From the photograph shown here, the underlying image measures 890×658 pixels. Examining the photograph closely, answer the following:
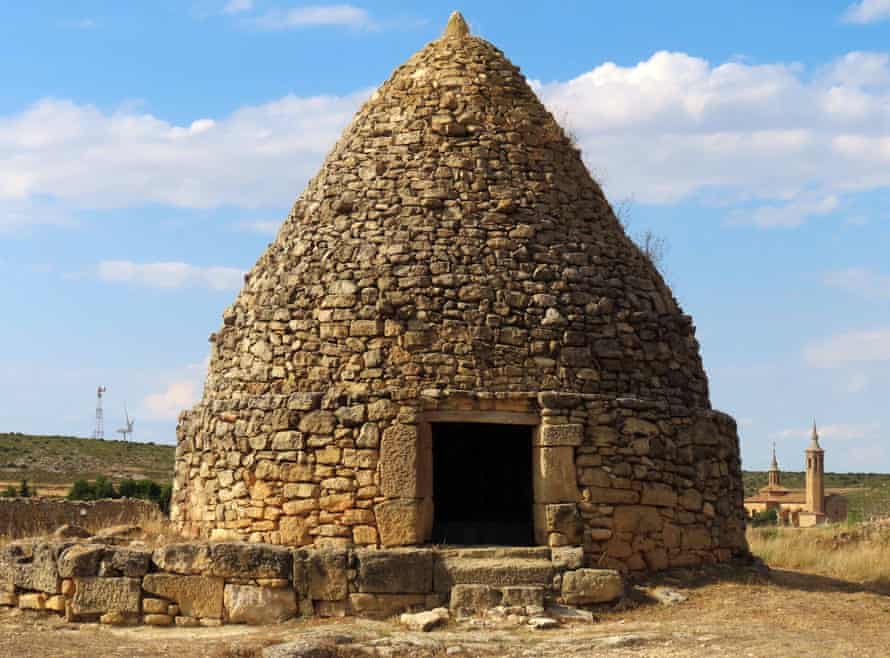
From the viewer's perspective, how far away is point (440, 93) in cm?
1145

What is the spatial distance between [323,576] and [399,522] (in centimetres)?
78

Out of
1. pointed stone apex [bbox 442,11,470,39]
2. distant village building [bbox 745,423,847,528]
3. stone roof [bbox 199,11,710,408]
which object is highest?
pointed stone apex [bbox 442,11,470,39]

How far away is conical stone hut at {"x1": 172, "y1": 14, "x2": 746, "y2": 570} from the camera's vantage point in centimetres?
980

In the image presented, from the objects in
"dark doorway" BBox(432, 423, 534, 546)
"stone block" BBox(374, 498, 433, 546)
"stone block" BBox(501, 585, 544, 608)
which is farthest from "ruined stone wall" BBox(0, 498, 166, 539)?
"stone block" BBox(501, 585, 544, 608)

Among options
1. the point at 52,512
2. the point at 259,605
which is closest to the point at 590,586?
the point at 259,605

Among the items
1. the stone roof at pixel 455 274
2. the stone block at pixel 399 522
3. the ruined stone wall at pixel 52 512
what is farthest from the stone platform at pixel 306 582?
the ruined stone wall at pixel 52 512

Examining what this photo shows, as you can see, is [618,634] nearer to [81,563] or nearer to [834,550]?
[81,563]

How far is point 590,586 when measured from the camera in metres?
9.29

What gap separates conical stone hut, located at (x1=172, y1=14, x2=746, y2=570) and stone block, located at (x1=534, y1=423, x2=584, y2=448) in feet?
0.06

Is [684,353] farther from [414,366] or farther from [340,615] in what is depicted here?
[340,615]

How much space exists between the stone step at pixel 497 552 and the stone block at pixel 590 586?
32 cm

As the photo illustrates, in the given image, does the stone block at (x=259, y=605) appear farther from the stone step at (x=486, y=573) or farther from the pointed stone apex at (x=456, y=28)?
the pointed stone apex at (x=456, y=28)

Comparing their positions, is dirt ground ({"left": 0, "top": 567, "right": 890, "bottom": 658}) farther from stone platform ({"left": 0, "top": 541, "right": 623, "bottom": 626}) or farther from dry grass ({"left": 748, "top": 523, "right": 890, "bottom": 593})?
dry grass ({"left": 748, "top": 523, "right": 890, "bottom": 593})

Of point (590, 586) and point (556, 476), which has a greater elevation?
point (556, 476)
